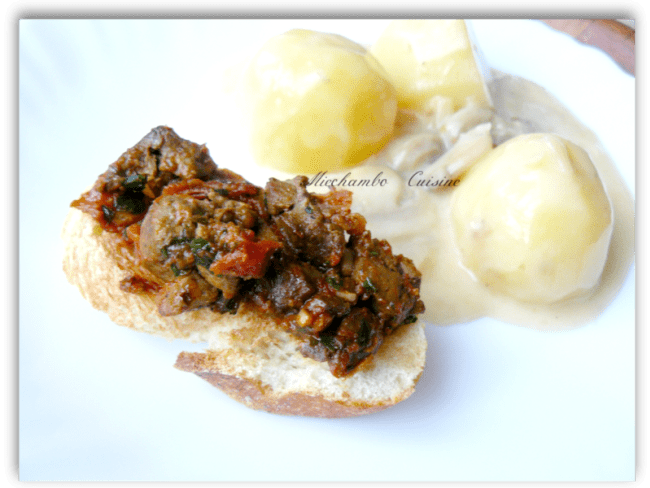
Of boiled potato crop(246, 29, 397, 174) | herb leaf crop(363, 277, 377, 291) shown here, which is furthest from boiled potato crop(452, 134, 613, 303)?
herb leaf crop(363, 277, 377, 291)

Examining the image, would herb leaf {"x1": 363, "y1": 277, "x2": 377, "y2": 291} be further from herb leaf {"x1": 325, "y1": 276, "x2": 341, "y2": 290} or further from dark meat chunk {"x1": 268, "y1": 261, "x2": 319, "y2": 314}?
dark meat chunk {"x1": 268, "y1": 261, "x2": 319, "y2": 314}

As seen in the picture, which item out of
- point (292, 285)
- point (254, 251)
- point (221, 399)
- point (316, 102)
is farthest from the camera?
point (316, 102)

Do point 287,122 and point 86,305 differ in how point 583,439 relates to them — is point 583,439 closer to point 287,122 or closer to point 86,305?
point 287,122

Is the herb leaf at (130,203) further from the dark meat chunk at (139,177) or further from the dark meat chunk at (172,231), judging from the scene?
the dark meat chunk at (172,231)

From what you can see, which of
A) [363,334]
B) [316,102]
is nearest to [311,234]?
[363,334]

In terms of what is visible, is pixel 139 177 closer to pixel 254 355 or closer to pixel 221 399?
pixel 254 355

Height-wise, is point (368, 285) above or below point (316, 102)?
below
